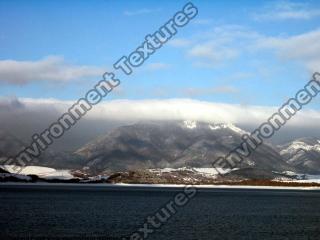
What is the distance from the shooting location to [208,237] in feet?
244

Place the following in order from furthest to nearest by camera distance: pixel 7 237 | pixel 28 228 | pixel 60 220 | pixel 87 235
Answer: pixel 60 220
pixel 28 228
pixel 87 235
pixel 7 237

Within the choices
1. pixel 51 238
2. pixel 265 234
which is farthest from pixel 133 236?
pixel 265 234

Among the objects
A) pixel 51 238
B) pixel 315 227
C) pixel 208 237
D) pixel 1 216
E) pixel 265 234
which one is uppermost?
pixel 1 216

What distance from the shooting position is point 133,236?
73250mm

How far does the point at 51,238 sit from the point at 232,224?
39.4 metres

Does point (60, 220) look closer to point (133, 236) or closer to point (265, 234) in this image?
point (133, 236)

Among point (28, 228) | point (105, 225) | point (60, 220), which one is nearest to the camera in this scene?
point (28, 228)

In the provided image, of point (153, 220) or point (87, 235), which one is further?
point (153, 220)

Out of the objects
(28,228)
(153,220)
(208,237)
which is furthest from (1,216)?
(208,237)

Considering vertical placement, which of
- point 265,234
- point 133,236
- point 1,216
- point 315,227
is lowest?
point 315,227

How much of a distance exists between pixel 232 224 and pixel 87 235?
110 ft

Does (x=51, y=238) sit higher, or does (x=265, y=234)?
(x=51, y=238)

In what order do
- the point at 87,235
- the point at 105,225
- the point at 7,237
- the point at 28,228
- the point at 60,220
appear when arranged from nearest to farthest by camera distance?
the point at 7,237, the point at 87,235, the point at 28,228, the point at 105,225, the point at 60,220

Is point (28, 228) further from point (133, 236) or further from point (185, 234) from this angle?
point (185, 234)
